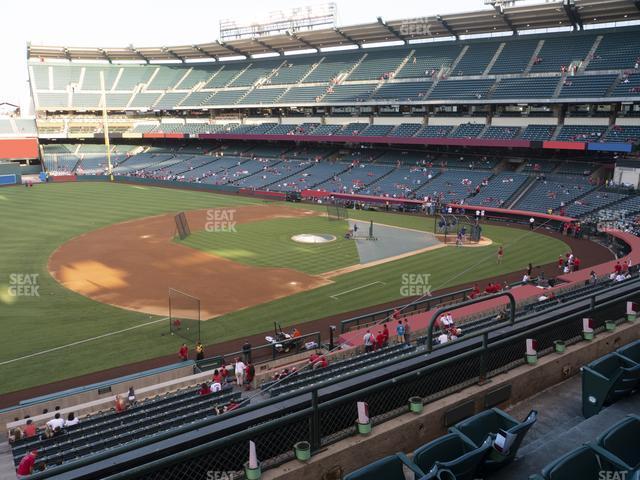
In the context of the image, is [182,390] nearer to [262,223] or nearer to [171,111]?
[262,223]

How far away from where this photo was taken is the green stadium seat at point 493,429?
19.5 ft

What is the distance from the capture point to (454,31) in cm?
7019

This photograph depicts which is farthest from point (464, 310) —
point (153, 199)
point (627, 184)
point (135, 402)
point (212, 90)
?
point (212, 90)

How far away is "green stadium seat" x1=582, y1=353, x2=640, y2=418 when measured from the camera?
748 centimetres

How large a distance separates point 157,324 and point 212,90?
263ft

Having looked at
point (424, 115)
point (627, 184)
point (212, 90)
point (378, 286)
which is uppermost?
point (212, 90)

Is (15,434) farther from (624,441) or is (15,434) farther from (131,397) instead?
(624,441)

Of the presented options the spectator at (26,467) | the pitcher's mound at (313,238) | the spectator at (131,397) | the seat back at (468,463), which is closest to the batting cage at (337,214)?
the pitcher's mound at (313,238)

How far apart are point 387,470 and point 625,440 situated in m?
2.97

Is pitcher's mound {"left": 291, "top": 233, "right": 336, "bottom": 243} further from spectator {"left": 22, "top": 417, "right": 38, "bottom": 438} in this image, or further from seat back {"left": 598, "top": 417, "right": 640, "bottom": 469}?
seat back {"left": 598, "top": 417, "right": 640, "bottom": 469}

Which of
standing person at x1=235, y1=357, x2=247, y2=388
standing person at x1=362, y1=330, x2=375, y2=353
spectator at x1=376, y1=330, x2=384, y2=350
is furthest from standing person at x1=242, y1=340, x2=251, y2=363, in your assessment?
spectator at x1=376, y1=330, x2=384, y2=350

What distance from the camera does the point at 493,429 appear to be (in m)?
6.45

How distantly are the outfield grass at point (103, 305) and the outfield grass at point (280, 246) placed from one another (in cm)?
352

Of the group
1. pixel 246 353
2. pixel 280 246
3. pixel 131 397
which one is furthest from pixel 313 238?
pixel 131 397
